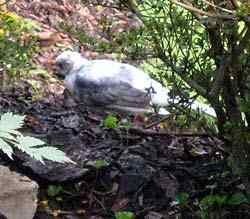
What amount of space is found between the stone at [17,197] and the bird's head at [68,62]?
1.85 meters

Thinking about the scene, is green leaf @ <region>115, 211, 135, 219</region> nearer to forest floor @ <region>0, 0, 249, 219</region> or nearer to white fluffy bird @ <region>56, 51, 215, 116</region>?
forest floor @ <region>0, 0, 249, 219</region>

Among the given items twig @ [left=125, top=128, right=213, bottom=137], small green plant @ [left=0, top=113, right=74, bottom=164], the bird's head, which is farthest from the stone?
the bird's head

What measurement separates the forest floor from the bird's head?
73 centimetres

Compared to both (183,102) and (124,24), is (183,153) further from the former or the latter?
(124,24)

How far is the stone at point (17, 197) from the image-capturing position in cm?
268

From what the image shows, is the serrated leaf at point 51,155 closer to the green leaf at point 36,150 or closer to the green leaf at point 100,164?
the green leaf at point 36,150

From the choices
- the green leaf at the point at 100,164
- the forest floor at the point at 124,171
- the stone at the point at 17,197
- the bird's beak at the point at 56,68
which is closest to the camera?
the stone at the point at 17,197

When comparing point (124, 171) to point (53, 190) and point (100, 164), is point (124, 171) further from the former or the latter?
point (53, 190)

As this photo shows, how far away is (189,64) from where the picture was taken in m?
2.88

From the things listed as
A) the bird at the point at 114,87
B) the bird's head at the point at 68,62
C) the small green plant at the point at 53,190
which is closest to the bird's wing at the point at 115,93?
A: the bird at the point at 114,87

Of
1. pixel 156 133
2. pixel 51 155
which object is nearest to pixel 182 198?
pixel 156 133

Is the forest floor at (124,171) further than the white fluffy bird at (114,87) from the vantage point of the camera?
No

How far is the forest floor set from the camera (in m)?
2.98

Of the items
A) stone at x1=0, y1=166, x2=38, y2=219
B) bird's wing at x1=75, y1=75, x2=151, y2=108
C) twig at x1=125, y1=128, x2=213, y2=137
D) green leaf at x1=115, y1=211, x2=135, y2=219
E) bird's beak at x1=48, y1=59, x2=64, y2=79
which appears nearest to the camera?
stone at x1=0, y1=166, x2=38, y2=219
